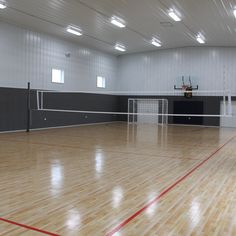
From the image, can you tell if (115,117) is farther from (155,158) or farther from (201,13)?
(155,158)

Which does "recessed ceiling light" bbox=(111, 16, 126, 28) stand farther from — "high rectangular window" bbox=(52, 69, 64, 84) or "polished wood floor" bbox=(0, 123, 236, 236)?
"polished wood floor" bbox=(0, 123, 236, 236)

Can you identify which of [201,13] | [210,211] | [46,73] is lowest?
[210,211]

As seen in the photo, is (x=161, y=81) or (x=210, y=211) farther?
(x=161, y=81)

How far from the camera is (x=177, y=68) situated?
888 inches

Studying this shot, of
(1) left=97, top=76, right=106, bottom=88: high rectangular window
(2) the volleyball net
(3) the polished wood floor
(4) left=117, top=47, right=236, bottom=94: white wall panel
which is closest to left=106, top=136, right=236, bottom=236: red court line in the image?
(3) the polished wood floor

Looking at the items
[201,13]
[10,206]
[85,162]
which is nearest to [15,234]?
[10,206]

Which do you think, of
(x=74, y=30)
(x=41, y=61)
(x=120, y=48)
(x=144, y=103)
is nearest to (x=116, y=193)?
(x=74, y=30)

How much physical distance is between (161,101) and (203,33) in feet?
23.9

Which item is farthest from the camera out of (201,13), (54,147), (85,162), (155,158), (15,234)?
(201,13)

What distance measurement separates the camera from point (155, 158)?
8.76 meters

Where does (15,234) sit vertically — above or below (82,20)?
below

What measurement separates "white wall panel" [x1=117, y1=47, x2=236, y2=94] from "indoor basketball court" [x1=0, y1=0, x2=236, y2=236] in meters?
0.08

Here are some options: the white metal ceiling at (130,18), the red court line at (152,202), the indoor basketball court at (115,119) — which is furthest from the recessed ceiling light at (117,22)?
the red court line at (152,202)

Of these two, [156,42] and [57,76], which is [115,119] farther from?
[57,76]
